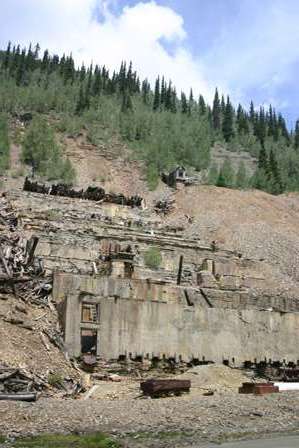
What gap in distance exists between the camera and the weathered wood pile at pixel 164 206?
175 ft

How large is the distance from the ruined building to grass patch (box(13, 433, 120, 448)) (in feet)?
28.2

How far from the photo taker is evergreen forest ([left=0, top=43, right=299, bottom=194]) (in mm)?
68312

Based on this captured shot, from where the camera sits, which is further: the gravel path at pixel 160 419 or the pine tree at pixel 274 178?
the pine tree at pixel 274 178

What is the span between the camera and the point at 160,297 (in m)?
26.0

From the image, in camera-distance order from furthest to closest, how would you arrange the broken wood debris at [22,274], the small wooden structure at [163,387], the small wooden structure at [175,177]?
the small wooden structure at [175,177] → the broken wood debris at [22,274] → the small wooden structure at [163,387]

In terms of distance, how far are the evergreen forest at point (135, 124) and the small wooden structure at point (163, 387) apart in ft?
152

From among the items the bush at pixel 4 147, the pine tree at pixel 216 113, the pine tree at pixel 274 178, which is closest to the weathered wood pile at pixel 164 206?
the bush at pixel 4 147

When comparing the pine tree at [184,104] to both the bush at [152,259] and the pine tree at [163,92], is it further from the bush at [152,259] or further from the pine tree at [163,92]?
the bush at [152,259]

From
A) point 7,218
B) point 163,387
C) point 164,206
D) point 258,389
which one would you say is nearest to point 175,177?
point 164,206

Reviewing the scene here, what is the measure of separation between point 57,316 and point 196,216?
3145 centimetres

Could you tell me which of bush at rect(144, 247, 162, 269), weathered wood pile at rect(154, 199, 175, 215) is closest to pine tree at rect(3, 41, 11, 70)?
weathered wood pile at rect(154, 199, 175, 215)

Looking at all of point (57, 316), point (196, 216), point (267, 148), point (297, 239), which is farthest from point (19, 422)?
point (267, 148)

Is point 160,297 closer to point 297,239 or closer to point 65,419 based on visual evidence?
point 65,419

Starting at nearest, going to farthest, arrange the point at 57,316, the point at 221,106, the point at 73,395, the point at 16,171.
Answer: the point at 73,395 → the point at 57,316 → the point at 16,171 → the point at 221,106
